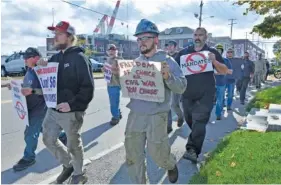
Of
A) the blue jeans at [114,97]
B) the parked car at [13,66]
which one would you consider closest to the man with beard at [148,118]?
the blue jeans at [114,97]

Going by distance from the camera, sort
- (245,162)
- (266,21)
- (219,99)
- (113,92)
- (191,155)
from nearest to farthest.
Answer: (245,162), (191,155), (113,92), (219,99), (266,21)

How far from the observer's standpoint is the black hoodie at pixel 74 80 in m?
3.90

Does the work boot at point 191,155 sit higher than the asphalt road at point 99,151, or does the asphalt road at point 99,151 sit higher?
the work boot at point 191,155

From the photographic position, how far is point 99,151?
18.8 ft

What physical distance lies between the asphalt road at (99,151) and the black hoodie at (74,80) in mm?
1160

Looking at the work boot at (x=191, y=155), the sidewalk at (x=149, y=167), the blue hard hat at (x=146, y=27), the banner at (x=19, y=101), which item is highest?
the blue hard hat at (x=146, y=27)

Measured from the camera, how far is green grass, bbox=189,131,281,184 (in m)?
4.06

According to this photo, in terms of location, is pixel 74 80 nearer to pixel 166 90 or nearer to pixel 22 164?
pixel 166 90

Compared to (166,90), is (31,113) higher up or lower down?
lower down

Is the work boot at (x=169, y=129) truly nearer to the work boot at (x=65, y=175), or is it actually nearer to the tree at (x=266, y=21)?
the work boot at (x=65, y=175)

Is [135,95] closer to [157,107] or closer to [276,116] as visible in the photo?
[157,107]

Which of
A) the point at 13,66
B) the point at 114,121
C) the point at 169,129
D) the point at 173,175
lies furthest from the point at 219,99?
the point at 13,66

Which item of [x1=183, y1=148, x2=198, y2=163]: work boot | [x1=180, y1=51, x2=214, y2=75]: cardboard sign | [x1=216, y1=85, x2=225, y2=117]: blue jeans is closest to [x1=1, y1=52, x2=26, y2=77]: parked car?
[x1=216, y1=85, x2=225, y2=117]: blue jeans

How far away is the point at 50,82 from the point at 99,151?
209 centimetres
